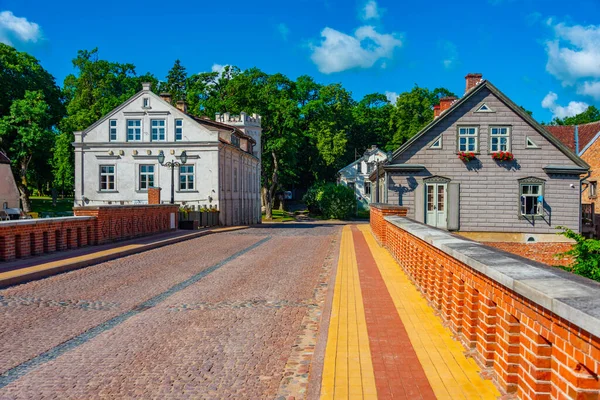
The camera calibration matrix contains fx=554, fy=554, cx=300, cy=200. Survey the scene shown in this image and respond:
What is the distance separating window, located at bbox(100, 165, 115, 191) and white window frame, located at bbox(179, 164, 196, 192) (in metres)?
5.01

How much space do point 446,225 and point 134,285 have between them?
20658 mm

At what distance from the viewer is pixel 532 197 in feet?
95.5

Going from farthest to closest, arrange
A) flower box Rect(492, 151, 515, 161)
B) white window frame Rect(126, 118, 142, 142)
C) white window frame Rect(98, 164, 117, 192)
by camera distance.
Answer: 1. white window frame Rect(98, 164, 117, 192)
2. white window frame Rect(126, 118, 142, 142)
3. flower box Rect(492, 151, 515, 161)

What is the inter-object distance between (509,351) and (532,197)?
87.8 feet

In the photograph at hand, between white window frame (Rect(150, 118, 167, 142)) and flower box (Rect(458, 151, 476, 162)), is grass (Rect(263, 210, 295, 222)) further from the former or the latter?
flower box (Rect(458, 151, 476, 162))

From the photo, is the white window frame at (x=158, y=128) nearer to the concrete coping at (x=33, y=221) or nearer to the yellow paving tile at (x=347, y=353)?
the concrete coping at (x=33, y=221)

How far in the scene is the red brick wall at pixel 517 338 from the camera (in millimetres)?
3227

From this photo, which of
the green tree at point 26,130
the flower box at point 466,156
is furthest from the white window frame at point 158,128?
the flower box at point 466,156

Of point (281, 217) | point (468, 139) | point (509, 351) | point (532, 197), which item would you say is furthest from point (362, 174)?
point (509, 351)

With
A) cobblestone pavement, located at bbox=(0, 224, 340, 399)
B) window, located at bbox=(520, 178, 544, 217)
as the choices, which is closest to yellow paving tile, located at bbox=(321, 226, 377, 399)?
cobblestone pavement, located at bbox=(0, 224, 340, 399)

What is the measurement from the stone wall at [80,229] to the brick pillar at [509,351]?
1298 centimetres

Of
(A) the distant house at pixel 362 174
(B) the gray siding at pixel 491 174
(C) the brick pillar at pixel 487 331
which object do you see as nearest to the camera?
(C) the brick pillar at pixel 487 331

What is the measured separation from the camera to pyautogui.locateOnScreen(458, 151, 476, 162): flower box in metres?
28.8

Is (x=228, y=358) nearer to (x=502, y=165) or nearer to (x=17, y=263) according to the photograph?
(x=17, y=263)
